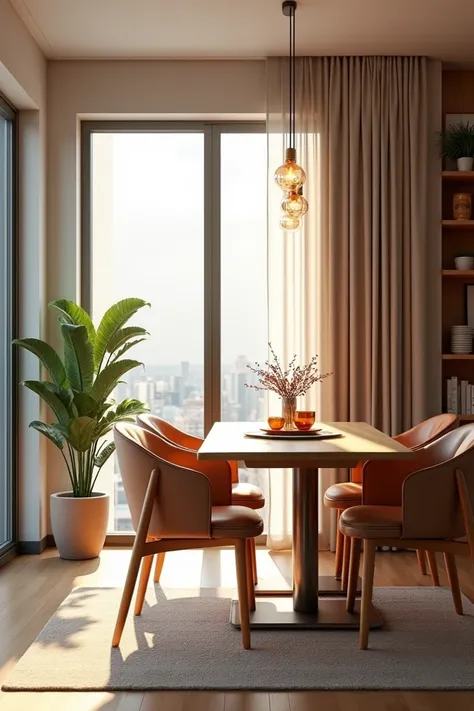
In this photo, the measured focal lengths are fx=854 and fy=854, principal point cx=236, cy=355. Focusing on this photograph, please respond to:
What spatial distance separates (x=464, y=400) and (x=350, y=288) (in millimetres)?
968

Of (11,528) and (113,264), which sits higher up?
(113,264)

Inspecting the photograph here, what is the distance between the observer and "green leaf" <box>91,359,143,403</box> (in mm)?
4711

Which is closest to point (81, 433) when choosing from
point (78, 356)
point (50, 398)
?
point (50, 398)

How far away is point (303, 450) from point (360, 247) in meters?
2.30

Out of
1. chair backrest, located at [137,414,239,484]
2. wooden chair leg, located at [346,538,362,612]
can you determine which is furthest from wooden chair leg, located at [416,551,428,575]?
chair backrest, located at [137,414,239,484]

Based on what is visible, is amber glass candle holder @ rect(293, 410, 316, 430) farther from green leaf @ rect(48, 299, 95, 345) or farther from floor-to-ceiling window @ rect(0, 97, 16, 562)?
floor-to-ceiling window @ rect(0, 97, 16, 562)

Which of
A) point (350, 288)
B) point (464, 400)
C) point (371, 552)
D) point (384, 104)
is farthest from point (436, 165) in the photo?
point (371, 552)

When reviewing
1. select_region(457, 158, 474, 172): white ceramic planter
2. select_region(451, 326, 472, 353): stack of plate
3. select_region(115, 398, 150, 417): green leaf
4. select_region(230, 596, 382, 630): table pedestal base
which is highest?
select_region(457, 158, 474, 172): white ceramic planter

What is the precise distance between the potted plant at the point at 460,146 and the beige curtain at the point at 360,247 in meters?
0.07

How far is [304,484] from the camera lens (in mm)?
3539

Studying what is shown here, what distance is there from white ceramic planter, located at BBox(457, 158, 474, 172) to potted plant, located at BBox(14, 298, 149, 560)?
6.76 feet

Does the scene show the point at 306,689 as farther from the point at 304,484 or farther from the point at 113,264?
the point at 113,264

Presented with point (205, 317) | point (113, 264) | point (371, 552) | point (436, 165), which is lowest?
point (371, 552)

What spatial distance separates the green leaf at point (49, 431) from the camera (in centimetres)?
466
